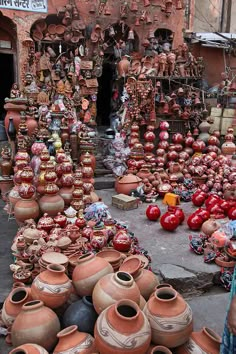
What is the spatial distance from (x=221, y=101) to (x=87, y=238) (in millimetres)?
5868

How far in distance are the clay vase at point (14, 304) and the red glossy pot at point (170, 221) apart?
2.18 metres

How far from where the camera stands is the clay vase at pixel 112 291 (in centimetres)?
221

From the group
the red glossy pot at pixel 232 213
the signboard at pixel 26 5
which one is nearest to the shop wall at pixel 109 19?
the signboard at pixel 26 5

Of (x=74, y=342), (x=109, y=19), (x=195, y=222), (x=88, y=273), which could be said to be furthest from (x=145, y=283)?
(x=109, y=19)

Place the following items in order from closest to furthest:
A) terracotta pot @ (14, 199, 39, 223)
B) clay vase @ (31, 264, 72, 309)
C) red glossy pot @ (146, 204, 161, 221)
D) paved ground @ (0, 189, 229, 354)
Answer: clay vase @ (31, 264, 72, 309), paved ground @ (0, 189, 229, 354), terracotta pot @ (14, 199, 39, 223), red glossy pot @ (146, 204, 161, 221)

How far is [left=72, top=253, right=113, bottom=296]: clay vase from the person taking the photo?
2.46m

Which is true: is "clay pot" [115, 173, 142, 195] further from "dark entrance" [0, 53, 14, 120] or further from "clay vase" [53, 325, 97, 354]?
"dark entrance" [0, 53, 14, 120]

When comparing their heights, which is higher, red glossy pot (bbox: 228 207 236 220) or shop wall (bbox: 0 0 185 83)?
shop wall (bbox: 0 0 185 83)

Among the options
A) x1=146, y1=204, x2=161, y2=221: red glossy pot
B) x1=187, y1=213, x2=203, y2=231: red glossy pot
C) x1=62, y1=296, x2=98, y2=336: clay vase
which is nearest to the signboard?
x1=146, y1=204, x2=161, y2=221: red glossy pot

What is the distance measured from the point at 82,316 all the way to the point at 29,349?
382mm

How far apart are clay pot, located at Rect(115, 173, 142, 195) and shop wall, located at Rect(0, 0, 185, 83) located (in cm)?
362

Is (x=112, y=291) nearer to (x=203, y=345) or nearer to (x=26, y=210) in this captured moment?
(x=203, y=345)

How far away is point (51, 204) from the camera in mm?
3998

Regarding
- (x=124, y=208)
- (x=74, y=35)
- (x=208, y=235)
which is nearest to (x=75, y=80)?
(x=74, y=35)
